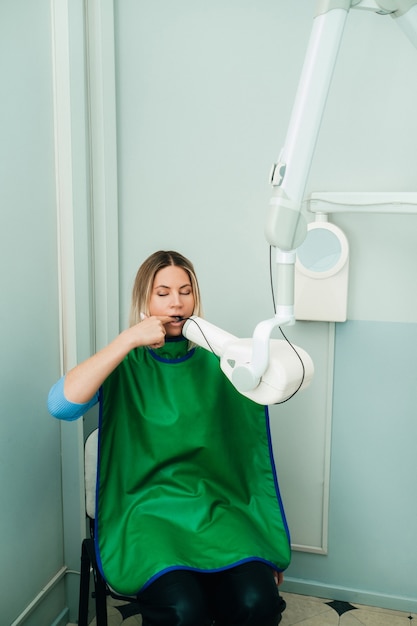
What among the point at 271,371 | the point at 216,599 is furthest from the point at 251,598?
the point at 271,371

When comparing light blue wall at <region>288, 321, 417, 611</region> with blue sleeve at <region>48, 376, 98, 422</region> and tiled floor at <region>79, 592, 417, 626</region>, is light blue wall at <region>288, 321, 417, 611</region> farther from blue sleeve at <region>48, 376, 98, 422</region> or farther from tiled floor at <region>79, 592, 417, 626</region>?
blue sleeve at <region>48, 376, 98, 422</region>

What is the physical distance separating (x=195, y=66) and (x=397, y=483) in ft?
4.80

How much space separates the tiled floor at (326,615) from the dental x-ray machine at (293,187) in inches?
43.1

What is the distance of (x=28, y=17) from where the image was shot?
1.64 meters

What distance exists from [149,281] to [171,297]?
0.07 metres

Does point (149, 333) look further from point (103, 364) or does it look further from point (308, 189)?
point (308, 189)

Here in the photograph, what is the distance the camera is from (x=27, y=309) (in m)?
1.70

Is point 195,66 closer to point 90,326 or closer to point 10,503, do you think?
point 90,326

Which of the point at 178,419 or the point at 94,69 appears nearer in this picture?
the point at 178,419

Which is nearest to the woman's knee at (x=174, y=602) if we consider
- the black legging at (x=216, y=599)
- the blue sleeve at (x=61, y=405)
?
the black legging at (x=216, y=599)

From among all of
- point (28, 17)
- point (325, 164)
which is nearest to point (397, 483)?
point (325, 164)

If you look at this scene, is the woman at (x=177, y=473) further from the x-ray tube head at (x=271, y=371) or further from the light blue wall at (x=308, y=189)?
the light blue wall at (x=308, y=189)

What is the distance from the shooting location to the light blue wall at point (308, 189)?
1.90 m

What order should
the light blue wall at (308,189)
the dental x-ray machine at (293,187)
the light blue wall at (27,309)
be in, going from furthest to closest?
the light blue wall at (308,189)
the light blue wall at (27,309)
the dental x-ray machine at (293,187)
